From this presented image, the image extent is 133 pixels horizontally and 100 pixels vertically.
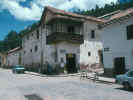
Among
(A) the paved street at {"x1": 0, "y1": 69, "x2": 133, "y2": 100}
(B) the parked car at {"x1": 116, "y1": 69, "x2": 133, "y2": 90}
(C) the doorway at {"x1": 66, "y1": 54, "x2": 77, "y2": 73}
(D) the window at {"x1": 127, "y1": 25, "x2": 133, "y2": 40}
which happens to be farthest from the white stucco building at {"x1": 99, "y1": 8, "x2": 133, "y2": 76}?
(C) the doorway at {"x1": 66, "y1": 54, "x2": 77, "y2": 73}

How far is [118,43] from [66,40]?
8994 millimetres

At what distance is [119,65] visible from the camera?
58.5 ft

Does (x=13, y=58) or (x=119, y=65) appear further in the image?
(x=13, y=58)

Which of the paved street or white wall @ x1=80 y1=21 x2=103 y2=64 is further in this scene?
white wall @ x1=80 y1=21 x2=103 y2=64

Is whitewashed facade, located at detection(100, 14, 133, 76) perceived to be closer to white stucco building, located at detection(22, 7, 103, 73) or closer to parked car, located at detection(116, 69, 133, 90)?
parked car, located at detection(116, 69, 133, 90)

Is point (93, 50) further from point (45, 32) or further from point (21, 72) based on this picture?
point (21, 72)

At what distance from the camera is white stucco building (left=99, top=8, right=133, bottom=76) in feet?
54.5

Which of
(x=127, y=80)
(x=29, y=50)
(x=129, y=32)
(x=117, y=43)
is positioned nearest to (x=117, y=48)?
(x=117, y=43)

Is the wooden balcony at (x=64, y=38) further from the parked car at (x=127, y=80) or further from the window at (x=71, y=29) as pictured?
the parked car at (x=127, y=80)

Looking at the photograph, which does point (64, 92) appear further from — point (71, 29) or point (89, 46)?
point (89, 46)

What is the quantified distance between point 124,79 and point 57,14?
1644 cm

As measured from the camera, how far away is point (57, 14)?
24.4m

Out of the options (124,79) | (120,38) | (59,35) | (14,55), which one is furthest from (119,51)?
(14,55)

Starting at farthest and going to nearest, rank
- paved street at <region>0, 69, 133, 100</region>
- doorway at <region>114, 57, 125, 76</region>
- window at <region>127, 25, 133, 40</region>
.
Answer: doorway at <region>114, 57, 125, 76</region>
window at <region>127, 25, 133, 40</region>
paved street at <region>0, 69, 133, 100</region>
